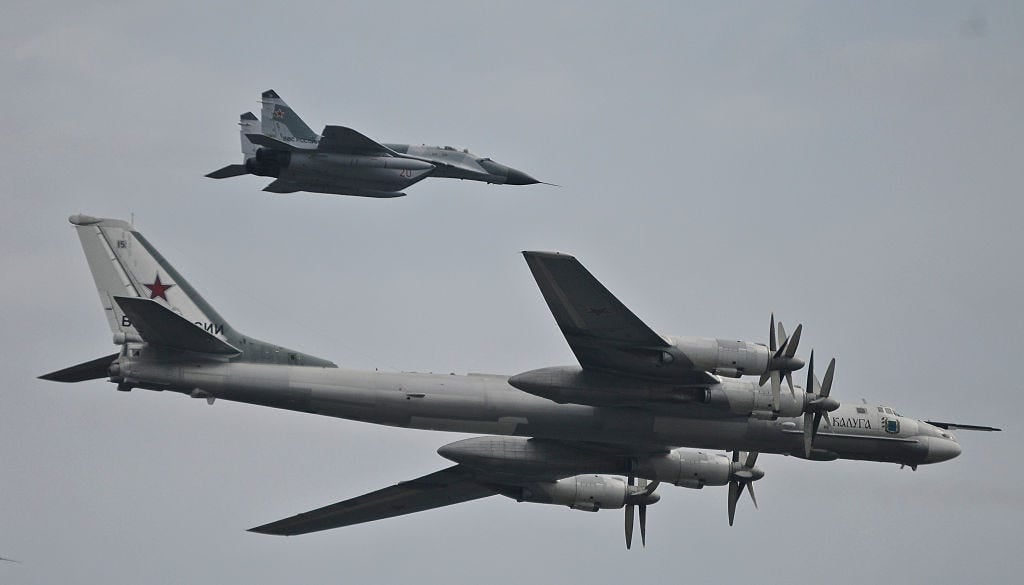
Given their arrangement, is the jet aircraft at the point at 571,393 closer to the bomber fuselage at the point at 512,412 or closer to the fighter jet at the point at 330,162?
the bomber fuselage at the point at 512,412

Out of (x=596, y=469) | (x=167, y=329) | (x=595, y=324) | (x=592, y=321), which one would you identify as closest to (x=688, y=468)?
(x=596, y=469)

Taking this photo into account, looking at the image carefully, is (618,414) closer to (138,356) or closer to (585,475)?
(585,475)

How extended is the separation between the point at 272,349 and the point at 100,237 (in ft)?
21.5

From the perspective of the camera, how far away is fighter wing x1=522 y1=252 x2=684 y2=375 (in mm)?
38906

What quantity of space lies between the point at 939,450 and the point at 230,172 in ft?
92.4

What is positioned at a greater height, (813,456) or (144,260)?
(144,260)

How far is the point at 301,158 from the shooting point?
5772cm

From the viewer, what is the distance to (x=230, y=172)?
5916cm

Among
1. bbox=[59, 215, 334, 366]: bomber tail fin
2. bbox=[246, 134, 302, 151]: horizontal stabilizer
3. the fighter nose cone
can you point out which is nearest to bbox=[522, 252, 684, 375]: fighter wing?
bbox=[59, 215, 334, 366]: bomber tail fin

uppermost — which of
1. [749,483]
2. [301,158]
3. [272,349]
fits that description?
[301,158]

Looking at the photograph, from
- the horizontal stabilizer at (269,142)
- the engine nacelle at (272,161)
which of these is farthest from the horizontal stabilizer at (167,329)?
the engine nacelle at (272,161)

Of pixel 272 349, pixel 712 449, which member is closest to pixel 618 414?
pixel 712 449

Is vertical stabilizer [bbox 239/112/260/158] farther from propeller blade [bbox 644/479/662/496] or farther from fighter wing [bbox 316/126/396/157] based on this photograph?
propeller blade [bbox 644/479/662/496]

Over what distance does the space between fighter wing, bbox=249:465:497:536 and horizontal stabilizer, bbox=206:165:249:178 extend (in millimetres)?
14219
